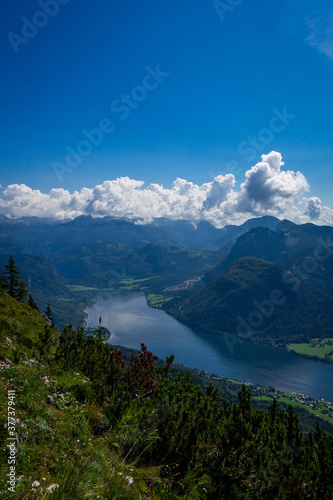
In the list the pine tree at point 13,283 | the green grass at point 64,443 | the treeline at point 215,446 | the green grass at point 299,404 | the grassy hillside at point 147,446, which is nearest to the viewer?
the green grass at point 64,443

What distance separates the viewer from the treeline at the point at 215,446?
6.00m

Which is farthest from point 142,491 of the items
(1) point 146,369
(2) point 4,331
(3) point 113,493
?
(2) point 4,331

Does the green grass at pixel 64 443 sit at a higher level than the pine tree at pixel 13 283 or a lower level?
higher

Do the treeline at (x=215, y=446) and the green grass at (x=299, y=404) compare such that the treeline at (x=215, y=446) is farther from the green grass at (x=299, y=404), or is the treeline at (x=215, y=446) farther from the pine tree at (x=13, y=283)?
the green grass at (x=299, y=404)

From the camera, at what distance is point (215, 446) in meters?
7.20

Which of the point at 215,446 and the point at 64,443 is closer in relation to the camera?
the point at 64,443

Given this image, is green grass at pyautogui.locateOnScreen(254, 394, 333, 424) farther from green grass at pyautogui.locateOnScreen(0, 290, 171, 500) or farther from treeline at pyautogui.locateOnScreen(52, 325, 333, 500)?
green grass at pyautogui.locateOnScreen(0, 290, 171, 500)

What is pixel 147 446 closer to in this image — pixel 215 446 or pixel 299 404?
pixel 215 446

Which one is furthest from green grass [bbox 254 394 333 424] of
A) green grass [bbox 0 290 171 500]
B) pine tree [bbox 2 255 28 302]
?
green grass [bbox 0 290 171 500]

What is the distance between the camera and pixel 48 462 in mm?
4902

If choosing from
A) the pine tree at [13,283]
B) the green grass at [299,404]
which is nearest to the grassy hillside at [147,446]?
the pine tree at [13,283]

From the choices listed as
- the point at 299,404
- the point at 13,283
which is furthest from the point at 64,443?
the point at 299,404

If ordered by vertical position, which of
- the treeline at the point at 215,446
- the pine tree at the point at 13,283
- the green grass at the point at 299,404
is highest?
the treeline at the point at 215,446

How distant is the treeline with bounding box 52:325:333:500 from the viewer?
19.7ft
